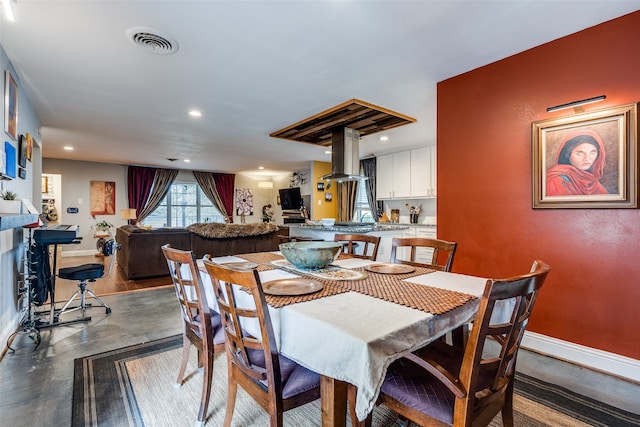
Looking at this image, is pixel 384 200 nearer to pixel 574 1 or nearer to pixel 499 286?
pixel 574 1

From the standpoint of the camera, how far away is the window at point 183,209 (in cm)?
896

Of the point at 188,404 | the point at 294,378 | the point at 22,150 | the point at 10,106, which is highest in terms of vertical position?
the point at 10,106

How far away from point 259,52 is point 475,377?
252cm

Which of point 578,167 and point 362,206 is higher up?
point 578,167

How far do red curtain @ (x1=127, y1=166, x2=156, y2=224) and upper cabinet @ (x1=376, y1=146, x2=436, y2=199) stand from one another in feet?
20.7

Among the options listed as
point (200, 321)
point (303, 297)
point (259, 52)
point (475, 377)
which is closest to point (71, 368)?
point (200, 321)

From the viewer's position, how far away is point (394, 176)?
6.40 meters

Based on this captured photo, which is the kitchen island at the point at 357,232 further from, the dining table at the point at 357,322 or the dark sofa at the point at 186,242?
the dining table at the point at 357,322

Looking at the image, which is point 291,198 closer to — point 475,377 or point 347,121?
point 347,121

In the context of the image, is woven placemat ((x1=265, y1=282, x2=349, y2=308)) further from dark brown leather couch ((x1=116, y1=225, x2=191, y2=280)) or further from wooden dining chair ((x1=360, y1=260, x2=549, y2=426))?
dark brown leather couch ((x1=116, y1=225, x2=191, y2=280))

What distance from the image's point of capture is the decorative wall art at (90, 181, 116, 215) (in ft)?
25.5

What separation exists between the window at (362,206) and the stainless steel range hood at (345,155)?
2.86m

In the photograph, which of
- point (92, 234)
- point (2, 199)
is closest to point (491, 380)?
point (2, 199)

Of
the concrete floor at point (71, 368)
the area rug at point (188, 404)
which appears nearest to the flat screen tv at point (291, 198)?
the concrete floor at point (71, 368)
